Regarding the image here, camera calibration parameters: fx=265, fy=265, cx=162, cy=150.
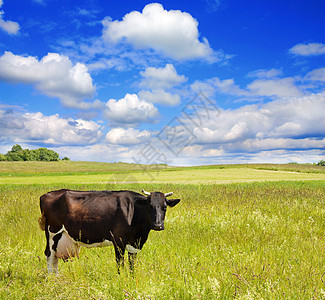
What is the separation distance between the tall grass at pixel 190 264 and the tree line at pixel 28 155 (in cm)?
11714

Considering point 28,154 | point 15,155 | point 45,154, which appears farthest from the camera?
point 45,154

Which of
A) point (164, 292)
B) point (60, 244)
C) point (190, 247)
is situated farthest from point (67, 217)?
point (190, 247)

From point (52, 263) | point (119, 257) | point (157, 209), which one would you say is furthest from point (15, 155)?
point (157, 209)

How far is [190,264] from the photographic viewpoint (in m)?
4.96

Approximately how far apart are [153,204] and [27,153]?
129m

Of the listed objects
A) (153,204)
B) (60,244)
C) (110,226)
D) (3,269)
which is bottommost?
(3,269)

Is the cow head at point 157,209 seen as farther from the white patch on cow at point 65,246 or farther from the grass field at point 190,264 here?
the white patch on cow at point 65,246

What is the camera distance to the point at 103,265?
5.40 m

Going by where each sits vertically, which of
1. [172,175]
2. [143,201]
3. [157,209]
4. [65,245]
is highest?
[143,201]

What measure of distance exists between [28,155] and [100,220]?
→ 127 meters

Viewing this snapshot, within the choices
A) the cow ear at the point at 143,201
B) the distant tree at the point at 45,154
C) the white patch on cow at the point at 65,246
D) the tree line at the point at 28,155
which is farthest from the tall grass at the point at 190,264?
the distant tree at the point at 45,154

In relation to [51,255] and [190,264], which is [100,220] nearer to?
[51,255]

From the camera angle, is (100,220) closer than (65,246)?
Yes

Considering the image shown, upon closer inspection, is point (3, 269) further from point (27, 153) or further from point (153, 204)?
point (27, 153)
